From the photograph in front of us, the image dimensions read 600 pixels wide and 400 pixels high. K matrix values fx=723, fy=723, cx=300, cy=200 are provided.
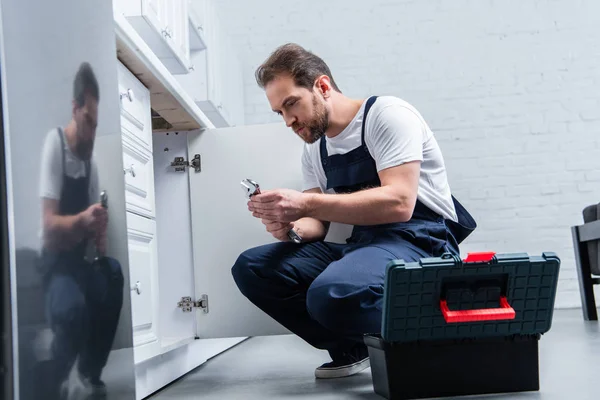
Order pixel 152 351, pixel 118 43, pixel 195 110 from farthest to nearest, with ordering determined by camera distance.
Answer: pixel 195 110, pixel 152 351, pixel 118 43

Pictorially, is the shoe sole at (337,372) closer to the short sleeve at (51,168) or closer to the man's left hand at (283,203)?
the man's left hand at (283,203)

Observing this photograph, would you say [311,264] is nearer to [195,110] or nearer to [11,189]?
[195,110]

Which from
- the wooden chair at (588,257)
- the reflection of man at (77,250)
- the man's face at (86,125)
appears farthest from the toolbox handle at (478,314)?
the wooden chair at (588,257)

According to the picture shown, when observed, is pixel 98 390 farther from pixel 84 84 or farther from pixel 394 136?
pixel 394 136

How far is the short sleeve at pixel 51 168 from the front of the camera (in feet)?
2.58

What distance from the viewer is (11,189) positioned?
71 cm

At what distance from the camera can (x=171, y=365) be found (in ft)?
7.11

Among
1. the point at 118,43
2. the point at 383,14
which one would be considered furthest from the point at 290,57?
the point at 383,14

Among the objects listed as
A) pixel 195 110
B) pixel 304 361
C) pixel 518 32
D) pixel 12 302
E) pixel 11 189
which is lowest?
pixel 304 361

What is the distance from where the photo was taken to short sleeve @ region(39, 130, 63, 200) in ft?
2.58

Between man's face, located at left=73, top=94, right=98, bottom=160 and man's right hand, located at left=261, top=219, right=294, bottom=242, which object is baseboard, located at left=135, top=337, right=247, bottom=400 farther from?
man's face, located at left=73, top=94, right=98, bottom=160

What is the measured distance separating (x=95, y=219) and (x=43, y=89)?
0.70ft

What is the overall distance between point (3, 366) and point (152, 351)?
1211 millimetres

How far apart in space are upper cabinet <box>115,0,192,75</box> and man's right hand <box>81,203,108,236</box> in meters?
1.37
